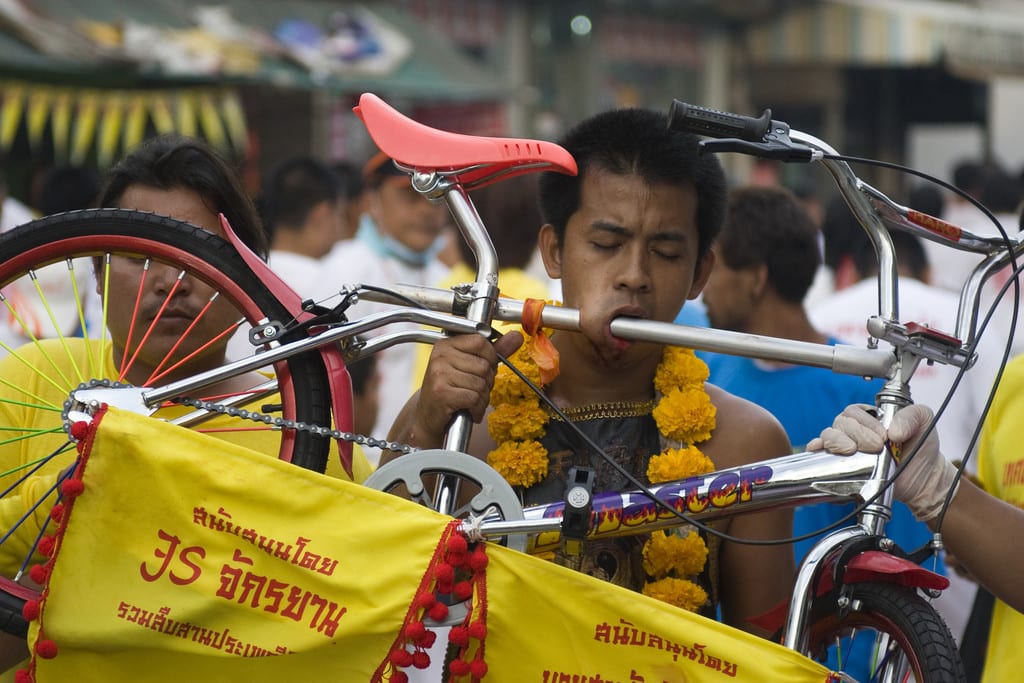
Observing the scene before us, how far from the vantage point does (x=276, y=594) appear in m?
2.04

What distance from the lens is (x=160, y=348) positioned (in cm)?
252

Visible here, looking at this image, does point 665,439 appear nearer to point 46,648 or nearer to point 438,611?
point 438,611

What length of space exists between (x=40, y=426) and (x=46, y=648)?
544 mm

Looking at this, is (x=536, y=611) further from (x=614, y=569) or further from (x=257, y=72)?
(x=257, y=72)

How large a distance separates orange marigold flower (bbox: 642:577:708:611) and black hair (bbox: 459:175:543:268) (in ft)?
9.38

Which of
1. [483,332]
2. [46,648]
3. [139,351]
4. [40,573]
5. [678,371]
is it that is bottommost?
[46,648]

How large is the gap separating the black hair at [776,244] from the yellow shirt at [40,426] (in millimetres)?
1965

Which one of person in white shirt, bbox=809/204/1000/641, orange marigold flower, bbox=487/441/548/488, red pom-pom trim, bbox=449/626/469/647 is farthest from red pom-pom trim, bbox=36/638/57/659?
person in white shirt, bbox=809/204/1000/641

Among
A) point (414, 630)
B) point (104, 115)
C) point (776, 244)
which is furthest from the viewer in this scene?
point (104, 115)

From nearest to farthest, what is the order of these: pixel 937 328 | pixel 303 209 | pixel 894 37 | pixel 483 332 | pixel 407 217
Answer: pixel 483 332 → pixel 937 328 → pixel 407 217 → pixel 303 209 → pixel 894 37

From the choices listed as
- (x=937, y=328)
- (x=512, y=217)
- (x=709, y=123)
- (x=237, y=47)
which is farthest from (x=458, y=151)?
(x=237, y=47)

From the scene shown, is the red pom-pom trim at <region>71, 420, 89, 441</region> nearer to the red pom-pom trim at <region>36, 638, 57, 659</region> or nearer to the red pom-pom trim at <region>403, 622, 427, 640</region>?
the red pom-pom trim at <region>36, 638, 57, 659</region>

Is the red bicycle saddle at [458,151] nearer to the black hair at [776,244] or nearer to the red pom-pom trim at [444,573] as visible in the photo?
the red pom-pom trim at [444,573]

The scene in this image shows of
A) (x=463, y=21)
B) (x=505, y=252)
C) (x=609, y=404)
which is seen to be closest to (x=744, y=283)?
(x=505, y=252)
